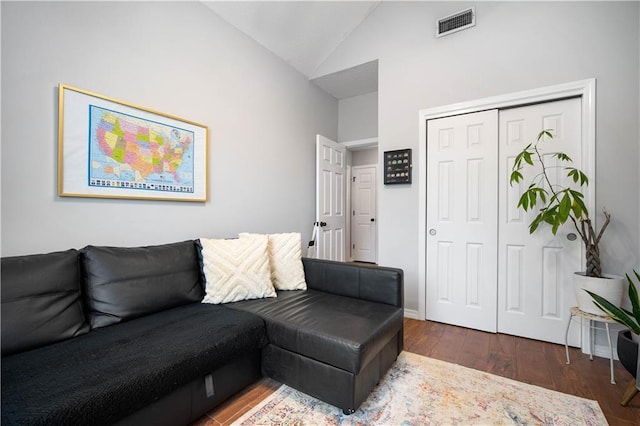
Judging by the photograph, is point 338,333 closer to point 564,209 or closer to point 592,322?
point 564,209

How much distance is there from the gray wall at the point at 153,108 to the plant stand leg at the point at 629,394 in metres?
2.91

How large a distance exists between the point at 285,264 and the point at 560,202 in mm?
2098

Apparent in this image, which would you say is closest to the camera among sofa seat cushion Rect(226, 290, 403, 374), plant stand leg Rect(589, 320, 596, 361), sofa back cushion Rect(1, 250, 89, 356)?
sofa back cushion Rect(1, 250, 89, 356)

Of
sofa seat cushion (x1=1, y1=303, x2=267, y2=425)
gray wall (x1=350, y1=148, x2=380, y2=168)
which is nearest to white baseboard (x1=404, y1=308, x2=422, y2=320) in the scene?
sofa seat cushion (x1=1, y1=303, x2=267, y2=425)

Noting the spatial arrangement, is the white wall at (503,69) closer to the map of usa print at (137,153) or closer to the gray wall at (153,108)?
the gray wall at (153,108)

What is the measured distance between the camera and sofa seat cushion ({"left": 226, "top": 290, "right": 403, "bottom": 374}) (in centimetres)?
137

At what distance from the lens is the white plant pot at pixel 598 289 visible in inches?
71.3

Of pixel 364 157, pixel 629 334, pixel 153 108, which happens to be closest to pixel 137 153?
pixel 153 108

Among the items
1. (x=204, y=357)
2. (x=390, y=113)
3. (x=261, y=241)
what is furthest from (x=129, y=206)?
(x=390, y=113)

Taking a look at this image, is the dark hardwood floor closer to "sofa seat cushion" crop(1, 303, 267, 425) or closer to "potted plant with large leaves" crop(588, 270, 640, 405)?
"potted plant with large leaves" crop(588, 270, 640, 405)

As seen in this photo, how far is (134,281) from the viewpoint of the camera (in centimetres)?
163

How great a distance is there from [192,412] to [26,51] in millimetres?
2161

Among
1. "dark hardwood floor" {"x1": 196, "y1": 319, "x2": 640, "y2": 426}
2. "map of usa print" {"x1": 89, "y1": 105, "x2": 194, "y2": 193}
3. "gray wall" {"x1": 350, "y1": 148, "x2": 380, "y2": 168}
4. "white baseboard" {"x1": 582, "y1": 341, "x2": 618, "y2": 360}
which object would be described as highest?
"gray wall" {"x1": 350, "y1": 148, "x2": 380, "y2": 168}

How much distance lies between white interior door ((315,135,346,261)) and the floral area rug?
2.14m
